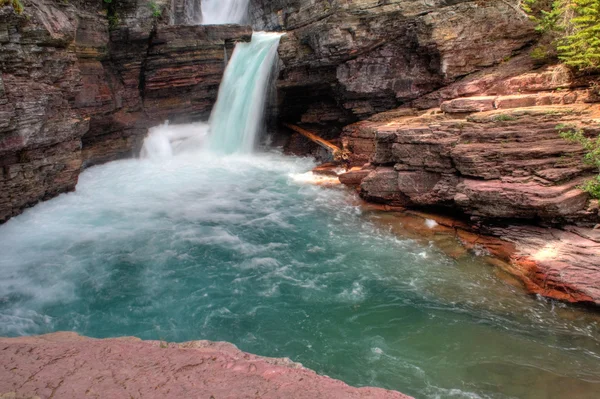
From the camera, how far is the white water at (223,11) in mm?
26516

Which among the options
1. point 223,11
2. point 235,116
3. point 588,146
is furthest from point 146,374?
point 223,11

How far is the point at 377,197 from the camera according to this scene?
42.4 feet

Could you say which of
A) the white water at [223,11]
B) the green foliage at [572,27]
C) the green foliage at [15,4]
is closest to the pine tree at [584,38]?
the green foliage at [572,27]

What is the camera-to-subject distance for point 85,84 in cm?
1527

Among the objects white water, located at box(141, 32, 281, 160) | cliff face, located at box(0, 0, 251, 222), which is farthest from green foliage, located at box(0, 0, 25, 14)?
white water, located at box(141, 32, 281, 160)

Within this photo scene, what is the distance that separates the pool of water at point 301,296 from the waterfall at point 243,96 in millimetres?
6789

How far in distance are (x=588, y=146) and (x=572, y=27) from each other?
4596 millimetres

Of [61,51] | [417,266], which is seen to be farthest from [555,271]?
[61,51]

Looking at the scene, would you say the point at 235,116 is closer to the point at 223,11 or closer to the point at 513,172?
the point at 223,11

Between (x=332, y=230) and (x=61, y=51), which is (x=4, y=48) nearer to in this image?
(x=61, y=51)

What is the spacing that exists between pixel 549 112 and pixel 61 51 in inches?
557

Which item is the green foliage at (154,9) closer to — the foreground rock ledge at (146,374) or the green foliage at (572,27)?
the green foliage at (572,27)

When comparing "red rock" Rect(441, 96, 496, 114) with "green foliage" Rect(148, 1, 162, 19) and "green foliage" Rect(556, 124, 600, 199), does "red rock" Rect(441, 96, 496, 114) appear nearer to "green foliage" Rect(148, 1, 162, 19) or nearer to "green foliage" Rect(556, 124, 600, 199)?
"green foliage" Rect(556, 124, 600, 199)

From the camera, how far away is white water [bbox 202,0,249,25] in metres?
26.5
